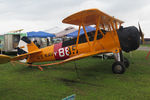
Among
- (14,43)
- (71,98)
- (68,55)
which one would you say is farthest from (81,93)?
(14,43)

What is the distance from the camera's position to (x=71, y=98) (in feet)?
6.07

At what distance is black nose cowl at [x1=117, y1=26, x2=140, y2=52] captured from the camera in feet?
18.8

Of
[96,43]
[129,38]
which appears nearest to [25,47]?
[96,43]

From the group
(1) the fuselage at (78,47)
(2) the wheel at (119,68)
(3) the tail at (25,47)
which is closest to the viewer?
(2) the wheel at (119,68)

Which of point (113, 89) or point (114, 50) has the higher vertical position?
point (114, 50)

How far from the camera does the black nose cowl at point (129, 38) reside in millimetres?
5719

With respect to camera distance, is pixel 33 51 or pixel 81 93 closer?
pixel 81 93

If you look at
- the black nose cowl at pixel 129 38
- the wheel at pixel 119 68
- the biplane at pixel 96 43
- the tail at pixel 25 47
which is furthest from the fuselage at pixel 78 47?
the wheel at pixel 119 68

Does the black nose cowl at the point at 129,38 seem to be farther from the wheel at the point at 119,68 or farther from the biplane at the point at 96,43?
the wheel at the point at 119,68

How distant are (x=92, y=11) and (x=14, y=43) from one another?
507 inches

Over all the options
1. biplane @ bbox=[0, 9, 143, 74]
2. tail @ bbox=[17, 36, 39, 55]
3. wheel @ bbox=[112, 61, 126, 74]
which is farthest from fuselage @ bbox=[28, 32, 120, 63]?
wheel @ bbox=[112, 61, 126, 74]

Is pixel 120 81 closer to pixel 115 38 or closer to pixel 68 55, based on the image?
pixel 115 38

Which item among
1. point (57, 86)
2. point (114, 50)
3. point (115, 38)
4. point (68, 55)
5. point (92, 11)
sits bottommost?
point (57, 86)

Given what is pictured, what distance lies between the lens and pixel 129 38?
18.8 ft
